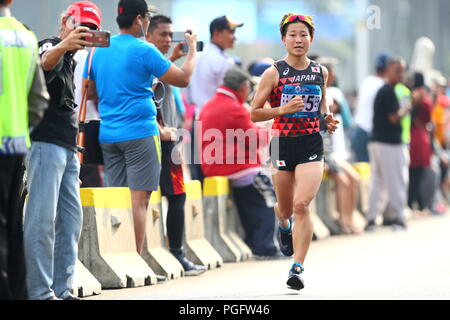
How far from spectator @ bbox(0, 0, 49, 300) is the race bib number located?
281 centimetres

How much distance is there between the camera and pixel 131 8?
10.6 m

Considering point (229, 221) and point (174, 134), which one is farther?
point (229, 221)

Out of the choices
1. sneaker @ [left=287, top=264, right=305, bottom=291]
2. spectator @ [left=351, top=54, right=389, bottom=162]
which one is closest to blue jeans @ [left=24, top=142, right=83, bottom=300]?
sneaker @ [left=287, top=264, right=305, bottom=291]

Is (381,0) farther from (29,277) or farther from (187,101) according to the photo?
(29,277)

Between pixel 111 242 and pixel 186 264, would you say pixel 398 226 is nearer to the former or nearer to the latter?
pixel 186 264

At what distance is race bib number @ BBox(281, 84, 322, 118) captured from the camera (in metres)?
9.97

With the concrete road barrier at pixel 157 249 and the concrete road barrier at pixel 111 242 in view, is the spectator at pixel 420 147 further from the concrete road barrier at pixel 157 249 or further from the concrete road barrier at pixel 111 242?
the concrete road barrier at pixel 111 242

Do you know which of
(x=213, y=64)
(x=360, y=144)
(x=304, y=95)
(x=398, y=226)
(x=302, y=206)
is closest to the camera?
(x=302, y=206)

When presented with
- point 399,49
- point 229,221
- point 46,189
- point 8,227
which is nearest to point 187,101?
point 229,221

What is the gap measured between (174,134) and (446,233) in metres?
6.29

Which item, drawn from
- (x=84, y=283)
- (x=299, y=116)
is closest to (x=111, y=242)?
(x=84, y=283)

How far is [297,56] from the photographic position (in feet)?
32.9

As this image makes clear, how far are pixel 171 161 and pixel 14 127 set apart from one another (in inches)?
162

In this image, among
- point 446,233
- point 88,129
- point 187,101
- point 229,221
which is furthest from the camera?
point 446,233
